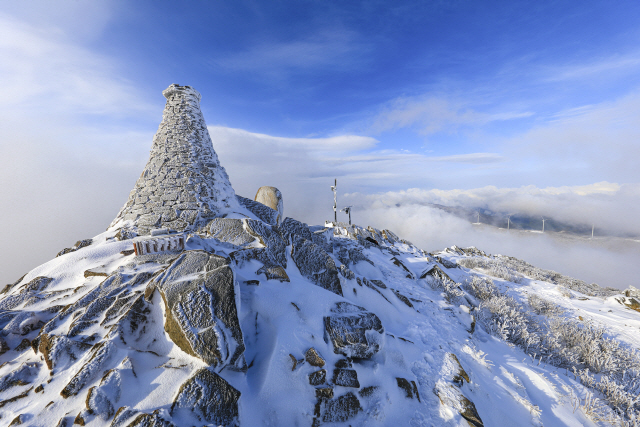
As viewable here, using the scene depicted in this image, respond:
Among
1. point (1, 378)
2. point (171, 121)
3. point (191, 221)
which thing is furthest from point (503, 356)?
point (171, 121)

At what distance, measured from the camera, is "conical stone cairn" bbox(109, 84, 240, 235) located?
8.55 m

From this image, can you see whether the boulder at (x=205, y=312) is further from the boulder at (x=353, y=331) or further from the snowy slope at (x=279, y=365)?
the boulder at (x=353, y=331)

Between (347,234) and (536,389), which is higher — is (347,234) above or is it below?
above

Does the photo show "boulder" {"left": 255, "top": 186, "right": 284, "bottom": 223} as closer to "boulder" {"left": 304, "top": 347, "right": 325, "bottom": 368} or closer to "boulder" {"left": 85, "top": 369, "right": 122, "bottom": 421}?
"boulder" {"left": 304, "top": 347, "right": 325, "bottom": 368}

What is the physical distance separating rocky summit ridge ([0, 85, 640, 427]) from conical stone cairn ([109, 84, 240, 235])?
2.59ft

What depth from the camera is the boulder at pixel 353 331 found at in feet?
14.0

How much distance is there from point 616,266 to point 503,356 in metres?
123

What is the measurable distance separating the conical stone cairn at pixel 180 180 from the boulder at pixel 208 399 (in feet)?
21.1

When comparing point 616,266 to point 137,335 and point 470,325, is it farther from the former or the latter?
point 137,335

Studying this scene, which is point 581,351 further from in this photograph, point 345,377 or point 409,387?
point 345,377

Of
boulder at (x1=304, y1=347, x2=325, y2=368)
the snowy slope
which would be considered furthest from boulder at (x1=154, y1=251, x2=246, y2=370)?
boulder at (x1=304, y1=347, x2=325, y2=368)

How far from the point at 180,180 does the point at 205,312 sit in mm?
7238

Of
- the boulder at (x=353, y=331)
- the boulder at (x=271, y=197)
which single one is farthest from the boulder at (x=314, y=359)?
the boulder at (x=271, y=197)

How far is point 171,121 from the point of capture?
990cm
